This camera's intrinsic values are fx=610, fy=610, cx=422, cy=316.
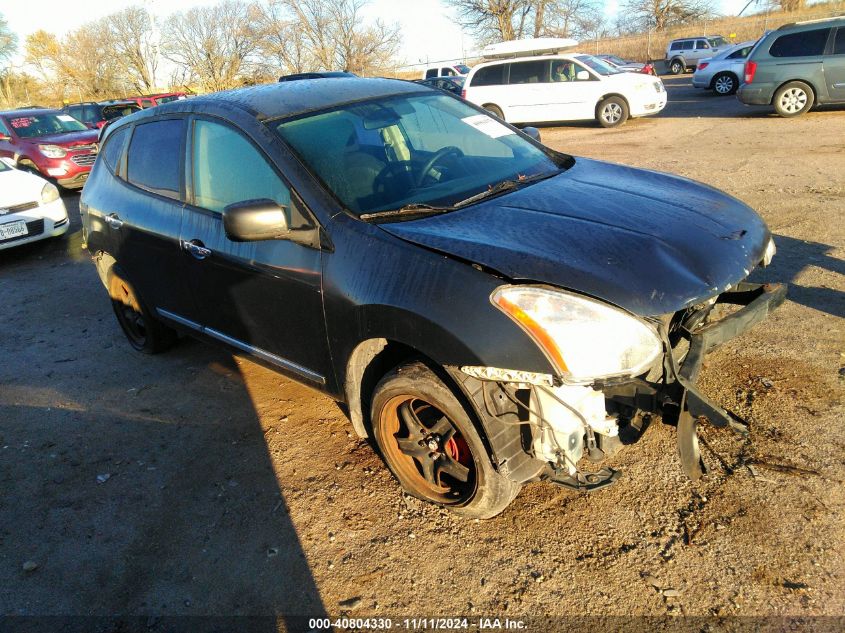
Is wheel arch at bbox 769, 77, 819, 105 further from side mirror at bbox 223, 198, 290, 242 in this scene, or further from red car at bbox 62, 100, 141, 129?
red car at bbox 62, 100, 141, 129

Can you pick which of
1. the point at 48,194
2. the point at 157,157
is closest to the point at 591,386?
the point at 157,157

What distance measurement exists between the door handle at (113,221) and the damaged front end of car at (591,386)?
293 centimetres

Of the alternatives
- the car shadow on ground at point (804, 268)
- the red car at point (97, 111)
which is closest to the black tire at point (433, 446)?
the car shadow on ground at point (804, 268)

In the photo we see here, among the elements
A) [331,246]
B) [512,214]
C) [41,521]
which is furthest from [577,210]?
[41,521]

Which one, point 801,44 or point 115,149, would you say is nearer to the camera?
point 115,149

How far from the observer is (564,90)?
15.4 metres

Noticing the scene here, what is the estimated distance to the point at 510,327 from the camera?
7.11ft

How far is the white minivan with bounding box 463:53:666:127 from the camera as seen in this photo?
49.2 feet

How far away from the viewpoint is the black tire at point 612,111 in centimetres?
1508

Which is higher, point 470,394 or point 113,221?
point 113,221

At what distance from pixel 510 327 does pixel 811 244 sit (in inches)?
178

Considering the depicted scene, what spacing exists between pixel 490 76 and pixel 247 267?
48.4 ft

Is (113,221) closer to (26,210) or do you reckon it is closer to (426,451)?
(426,451)

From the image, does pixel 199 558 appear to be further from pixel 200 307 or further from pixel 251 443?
pixel 200 307
